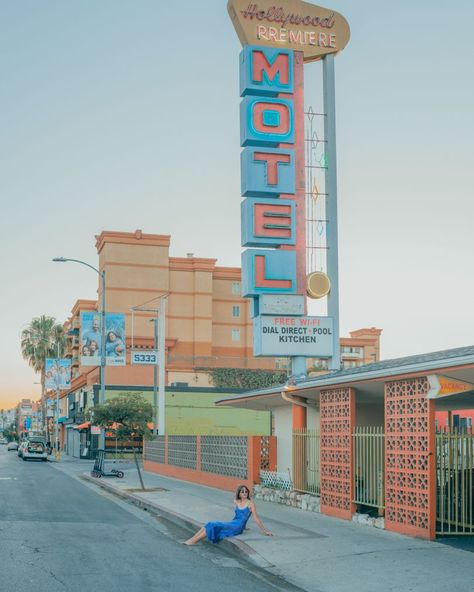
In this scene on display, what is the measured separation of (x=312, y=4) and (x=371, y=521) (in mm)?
22505

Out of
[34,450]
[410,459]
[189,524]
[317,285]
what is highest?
[317,285]

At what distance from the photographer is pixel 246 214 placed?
30734 mm

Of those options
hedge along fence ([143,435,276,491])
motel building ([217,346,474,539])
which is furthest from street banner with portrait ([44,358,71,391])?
motel building ([217,346,474,539])

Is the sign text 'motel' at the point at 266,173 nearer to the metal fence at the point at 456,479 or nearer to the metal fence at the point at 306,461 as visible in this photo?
the metal fence at the point at 306,461

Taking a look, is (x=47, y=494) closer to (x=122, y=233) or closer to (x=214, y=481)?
(x=214, y=481)

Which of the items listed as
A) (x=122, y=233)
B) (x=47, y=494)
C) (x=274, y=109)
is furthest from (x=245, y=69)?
(x=122, y=233)

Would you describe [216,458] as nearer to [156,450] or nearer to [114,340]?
[114,340]

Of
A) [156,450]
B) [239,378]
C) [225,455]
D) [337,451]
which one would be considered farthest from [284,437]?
[239,378]

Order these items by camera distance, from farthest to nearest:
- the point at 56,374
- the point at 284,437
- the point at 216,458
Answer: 1. the point at 56,374
2. the point at 216,458
3. the point at 284,437

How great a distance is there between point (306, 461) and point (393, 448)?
6.16 meters

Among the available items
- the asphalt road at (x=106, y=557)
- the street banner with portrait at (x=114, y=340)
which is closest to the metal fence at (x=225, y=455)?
the asphalt road at (x=106, y=557)

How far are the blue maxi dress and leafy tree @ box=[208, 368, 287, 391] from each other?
55.5 m

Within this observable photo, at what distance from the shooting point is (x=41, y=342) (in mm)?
97688

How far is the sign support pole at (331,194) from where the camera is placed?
103ft
